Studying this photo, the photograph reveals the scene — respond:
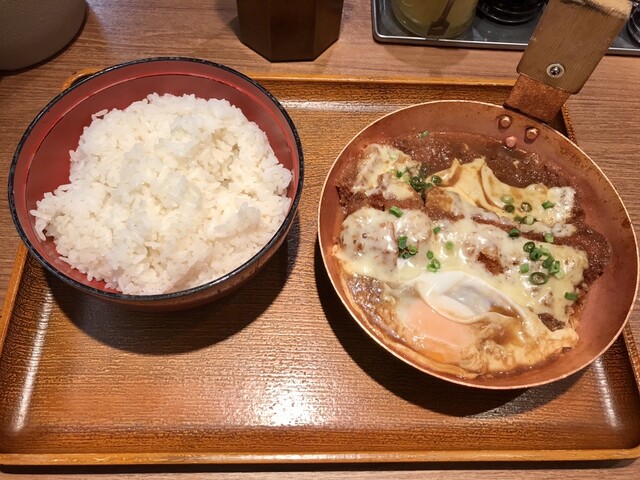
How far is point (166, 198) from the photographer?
5.50 feet

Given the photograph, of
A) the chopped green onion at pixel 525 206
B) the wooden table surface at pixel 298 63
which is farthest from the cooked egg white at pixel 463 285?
the wooden table surface at pixel 298 63

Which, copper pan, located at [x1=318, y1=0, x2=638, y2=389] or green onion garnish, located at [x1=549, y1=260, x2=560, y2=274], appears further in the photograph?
green onion garnish, located at [x1=549, y1=260, x2=560, y2=274]

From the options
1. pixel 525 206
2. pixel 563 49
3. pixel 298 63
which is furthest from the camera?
pixel 298 63

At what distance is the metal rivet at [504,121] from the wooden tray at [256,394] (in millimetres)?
933

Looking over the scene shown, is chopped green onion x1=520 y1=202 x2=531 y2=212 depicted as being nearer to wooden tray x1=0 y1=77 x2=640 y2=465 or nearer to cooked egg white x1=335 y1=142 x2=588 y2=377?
cooked egg white x1=335 y1=142 x2=588 y2=377

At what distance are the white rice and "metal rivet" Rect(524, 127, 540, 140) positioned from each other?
40.1 inches

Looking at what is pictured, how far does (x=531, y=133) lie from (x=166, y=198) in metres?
1.46

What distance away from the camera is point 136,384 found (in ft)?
5.60

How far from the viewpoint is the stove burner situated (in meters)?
2.65

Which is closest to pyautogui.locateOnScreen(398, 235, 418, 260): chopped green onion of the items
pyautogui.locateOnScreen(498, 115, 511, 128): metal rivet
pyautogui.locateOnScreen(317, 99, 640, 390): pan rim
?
pyautogui.locateOnScreen(317, 99, 640, 390): pan rim

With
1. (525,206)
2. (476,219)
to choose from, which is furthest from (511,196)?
(476,219)

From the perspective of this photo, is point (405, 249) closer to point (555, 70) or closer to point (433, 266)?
point (433, 266)

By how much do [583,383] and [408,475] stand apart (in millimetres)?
714

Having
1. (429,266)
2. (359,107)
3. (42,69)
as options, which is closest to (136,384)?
(429,266)
